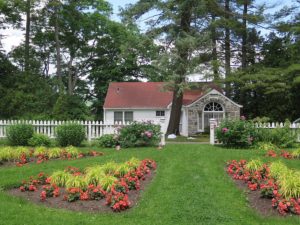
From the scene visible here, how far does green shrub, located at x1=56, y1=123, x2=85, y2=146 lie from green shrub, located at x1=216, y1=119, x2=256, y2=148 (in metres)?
5.17

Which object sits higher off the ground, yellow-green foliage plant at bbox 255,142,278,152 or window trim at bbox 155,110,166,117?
window trim at bbox 155,110,166,117

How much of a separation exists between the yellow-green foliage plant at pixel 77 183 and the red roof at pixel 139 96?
2054 centimetres

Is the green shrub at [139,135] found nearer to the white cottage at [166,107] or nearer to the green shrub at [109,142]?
the green shrub at [109,142]

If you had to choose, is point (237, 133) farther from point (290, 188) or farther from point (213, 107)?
point (213, 107)

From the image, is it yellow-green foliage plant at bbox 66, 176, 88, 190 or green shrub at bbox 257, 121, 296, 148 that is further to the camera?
green shrub at bbox 257, 121, 296, 148

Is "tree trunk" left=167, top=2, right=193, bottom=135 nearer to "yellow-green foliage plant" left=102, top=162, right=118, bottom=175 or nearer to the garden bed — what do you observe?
"yellow-green foliage plant" left=102, top=162, right=118, bottom=175

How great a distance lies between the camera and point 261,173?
8.42 m

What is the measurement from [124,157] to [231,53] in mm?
23331

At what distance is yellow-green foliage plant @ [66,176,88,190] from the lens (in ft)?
23.7

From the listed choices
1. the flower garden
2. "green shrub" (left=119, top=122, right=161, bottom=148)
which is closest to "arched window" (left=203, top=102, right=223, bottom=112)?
"green shrub" (left=119, top=122, right=161, bottom=148)

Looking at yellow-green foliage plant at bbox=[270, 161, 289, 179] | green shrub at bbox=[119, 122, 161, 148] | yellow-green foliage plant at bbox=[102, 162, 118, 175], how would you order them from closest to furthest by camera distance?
yellow-green foliage plant at bbox=[270, 161, 289, 179] < yellow-green foliage plant at bbox=[102, 162, 118, 175] < green shrub at bbox=[119, 122, 161, 148]

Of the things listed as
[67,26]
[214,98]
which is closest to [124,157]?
[214,98]

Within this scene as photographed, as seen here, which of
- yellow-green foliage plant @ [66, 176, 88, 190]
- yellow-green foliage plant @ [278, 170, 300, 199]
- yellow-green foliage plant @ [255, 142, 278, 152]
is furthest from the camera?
yellow-green foliage plant @ [255, 142, 278, 152]

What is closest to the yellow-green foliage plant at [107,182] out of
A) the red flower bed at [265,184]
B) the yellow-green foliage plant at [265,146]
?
the red flower bed at [265,184]
